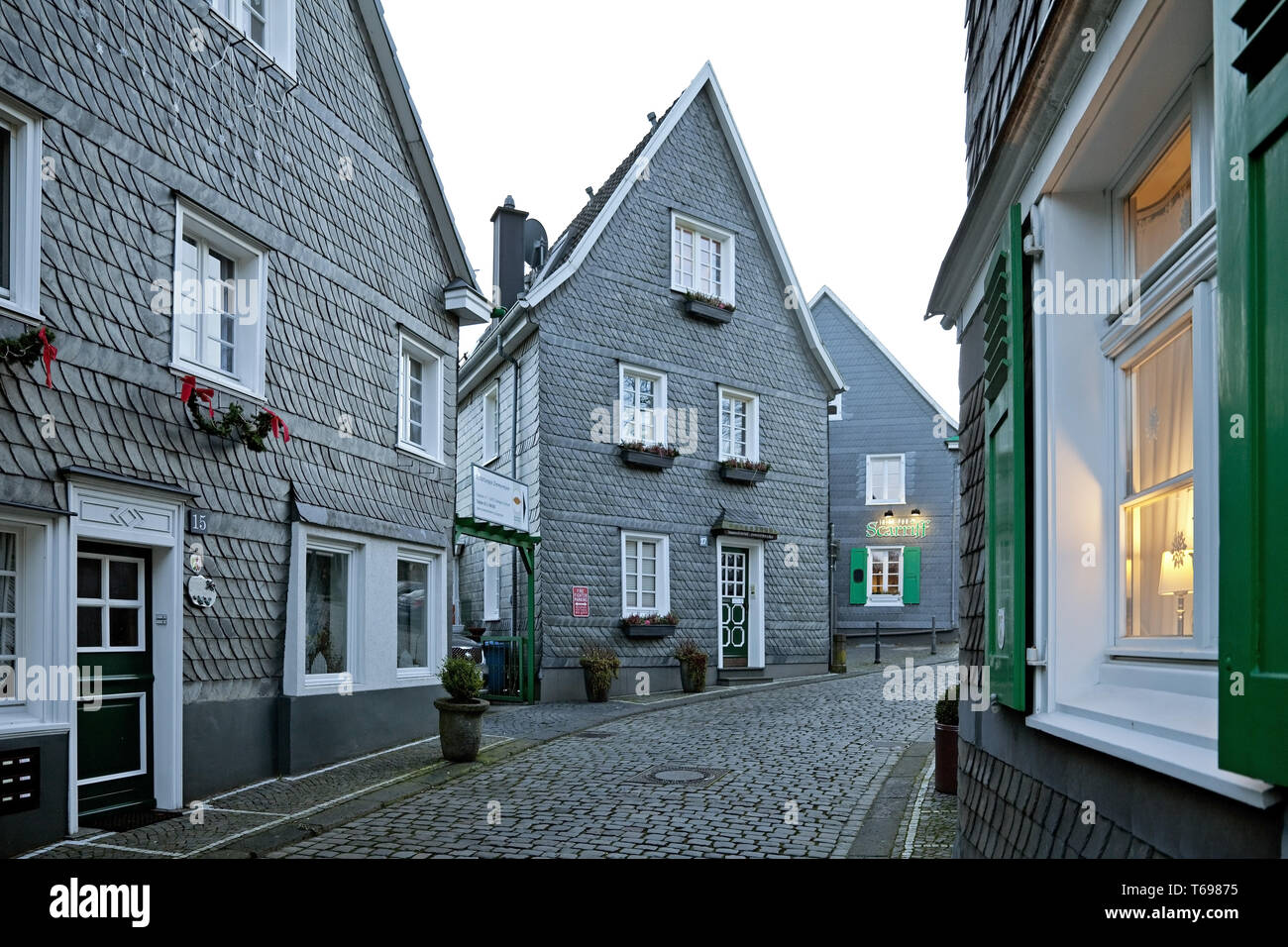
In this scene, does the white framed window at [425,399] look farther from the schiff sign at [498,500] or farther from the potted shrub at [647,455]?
the potted shrub at [647,455]

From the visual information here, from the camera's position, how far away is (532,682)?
17.2 meters

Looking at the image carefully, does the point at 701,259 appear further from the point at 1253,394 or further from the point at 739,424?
the point at 1253,394

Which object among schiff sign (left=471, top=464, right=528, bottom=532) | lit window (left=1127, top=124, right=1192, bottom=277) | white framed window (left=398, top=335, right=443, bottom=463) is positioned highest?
white framed window (left=398, top=335, right=443, bottom=463)

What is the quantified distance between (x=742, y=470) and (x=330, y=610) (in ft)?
35.6

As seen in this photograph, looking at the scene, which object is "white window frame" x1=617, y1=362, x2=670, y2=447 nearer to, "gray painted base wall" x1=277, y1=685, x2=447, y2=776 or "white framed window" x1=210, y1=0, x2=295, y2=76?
"gray painted base wall" x1=277, y1=685, x2=447, y2=776

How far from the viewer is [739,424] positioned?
21734 millimetres

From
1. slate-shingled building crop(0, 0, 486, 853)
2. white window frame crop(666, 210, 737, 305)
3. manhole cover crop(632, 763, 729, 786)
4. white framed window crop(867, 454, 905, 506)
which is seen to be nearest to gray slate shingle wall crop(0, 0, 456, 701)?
slate-shingled building crop(0, 0, 486, 853)

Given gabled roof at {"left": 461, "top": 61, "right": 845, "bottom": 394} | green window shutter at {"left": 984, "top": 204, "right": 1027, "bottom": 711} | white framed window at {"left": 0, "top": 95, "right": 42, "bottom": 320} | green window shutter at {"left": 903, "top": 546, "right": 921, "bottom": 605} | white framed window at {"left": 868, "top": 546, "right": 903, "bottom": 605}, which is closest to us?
green window shutter at {"left": 984, "top": 204, "right": 1027, "bottom": 711}

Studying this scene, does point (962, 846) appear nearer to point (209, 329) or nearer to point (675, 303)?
point (209, 329)

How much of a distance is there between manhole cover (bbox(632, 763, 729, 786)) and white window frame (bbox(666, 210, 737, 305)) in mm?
11804

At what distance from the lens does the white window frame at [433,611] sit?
13157 mm

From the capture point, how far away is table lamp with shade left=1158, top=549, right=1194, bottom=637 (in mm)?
3207
